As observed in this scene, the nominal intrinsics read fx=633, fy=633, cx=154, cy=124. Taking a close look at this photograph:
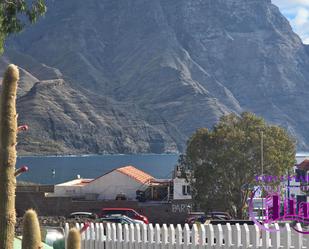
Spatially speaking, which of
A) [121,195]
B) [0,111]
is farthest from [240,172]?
[0,111]

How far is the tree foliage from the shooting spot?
530 inches

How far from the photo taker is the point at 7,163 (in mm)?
6555

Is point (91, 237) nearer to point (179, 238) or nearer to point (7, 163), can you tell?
point (179, 238)

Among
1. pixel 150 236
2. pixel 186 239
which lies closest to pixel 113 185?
pixel 150 236

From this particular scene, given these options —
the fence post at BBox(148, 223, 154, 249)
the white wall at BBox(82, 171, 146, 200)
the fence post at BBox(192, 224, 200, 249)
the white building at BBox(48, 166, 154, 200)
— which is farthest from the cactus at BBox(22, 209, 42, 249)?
the white wall at BBox(82, 171, 146, 200)

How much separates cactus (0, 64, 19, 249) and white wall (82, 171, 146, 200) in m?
57.1

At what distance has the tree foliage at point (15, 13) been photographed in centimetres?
1345

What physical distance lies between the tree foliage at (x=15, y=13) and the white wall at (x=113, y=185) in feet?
165

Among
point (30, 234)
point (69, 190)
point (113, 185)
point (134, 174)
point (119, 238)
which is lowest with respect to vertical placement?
point (119, 238)

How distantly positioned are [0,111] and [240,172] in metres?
41.8

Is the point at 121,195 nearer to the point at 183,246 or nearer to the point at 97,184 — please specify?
the point at 97,184

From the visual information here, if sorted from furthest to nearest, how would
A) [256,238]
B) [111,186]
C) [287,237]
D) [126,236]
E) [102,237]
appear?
[111,186] < [102,237] < [126,236] < [256,238] < [287,237]

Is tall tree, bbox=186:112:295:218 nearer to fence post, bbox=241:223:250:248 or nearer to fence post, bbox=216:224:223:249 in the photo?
fence post, bbox=216:224:223:249

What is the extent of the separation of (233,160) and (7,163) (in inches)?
1639
